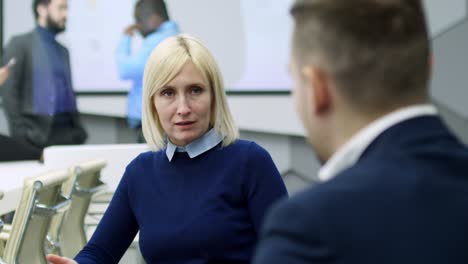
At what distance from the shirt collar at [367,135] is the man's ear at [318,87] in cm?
5

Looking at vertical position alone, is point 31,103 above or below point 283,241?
below

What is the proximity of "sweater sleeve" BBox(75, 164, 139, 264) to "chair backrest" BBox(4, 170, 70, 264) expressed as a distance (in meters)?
0.90

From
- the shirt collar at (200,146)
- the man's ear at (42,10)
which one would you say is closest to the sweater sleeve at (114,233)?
the shirt collar at (200,146)

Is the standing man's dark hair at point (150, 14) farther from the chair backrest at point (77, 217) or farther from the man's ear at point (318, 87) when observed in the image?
the man's ear at point (318, 87)

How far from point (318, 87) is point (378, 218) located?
180 mm

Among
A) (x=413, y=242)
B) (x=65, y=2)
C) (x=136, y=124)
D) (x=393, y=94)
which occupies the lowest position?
(x=136, y=124)

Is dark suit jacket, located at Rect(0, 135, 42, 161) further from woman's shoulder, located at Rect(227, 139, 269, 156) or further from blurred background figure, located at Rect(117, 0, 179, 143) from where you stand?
woman's shoulder, located at Rect(227, 139, 269, 156)

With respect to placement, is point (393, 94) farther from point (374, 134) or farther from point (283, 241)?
point (283, 241)

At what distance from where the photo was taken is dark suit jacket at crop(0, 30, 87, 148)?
6621 millimetres

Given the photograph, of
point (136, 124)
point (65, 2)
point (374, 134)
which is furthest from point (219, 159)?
point (65, 2)

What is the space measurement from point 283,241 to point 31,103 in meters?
6.18

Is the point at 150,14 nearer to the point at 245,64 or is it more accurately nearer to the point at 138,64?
the point at 138,64

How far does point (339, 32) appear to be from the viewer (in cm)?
93

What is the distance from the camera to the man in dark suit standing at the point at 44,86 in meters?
6.71
